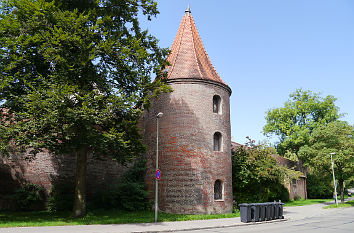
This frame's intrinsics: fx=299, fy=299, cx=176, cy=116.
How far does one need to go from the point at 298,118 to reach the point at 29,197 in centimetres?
4226

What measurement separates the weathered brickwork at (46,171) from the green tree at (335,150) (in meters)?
22.9

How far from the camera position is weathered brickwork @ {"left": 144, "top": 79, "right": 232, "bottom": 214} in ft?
66.7

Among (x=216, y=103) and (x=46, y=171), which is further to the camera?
(x=216, y=103)

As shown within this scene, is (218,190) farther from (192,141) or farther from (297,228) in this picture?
(297,228)

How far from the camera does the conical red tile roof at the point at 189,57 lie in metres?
22.8

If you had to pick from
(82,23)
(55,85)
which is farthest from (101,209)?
(82,23)

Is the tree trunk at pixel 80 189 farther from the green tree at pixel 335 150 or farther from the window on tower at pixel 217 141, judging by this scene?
the green tree at pixel 335 150

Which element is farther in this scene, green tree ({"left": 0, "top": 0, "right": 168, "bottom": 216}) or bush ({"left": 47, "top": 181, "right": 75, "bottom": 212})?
bush ({"left": 47, "top": 181, "right": 75, "bottom": 212})

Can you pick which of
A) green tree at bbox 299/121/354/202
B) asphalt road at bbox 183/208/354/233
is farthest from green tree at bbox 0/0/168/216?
green tree at bbox 299/121/354/202

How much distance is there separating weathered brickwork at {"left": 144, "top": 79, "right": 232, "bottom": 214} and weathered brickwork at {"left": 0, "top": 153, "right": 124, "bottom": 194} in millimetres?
4125

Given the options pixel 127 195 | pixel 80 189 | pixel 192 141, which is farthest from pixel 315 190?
pixel 80 189

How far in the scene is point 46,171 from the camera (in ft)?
70.0

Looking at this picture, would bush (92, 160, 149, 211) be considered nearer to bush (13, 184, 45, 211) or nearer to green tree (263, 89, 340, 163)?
bush (13, 184, 45, 211)

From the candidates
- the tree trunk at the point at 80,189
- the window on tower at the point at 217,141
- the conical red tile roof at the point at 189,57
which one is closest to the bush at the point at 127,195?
the tree trunk at the point at 80,189
